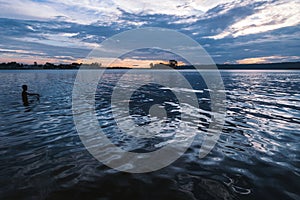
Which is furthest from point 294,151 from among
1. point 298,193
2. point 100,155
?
point 100,155

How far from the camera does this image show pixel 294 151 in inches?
320

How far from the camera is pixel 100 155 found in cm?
779

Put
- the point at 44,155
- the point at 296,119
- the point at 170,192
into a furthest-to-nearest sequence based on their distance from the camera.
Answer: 1. the point at 296,119
2. the point at 44,155
3. the point at 170,192

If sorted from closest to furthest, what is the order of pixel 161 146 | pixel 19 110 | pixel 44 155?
pixel 44 155
pixel 161 146
pixel 19 110

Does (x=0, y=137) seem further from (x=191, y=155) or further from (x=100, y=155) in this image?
(x=191, y=155)

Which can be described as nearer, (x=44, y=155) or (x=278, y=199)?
(x=278, y=199)

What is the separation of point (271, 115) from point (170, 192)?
474 inches

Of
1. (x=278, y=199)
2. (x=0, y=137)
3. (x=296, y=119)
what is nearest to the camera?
(x=278, y=199)

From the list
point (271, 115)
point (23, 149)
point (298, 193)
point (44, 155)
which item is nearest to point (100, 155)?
point (44, 155)

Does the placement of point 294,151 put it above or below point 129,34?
below

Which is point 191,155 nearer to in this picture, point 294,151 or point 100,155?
point 100,155

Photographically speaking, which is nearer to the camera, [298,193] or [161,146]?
[298,193]

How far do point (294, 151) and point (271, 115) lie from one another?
6.91m

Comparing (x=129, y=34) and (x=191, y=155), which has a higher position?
(x=129, y=34)
